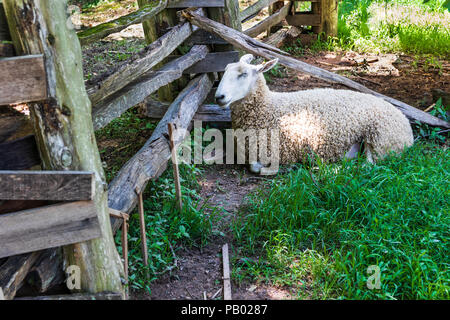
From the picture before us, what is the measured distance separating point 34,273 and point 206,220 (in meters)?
1.55

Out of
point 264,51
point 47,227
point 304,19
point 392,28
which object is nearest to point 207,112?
point 264,51

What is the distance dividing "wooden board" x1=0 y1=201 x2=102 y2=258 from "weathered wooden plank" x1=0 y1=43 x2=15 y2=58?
78cm

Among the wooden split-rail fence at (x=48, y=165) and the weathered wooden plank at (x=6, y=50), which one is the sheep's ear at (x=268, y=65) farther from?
the weathered wooden plank at (x=6, y=50)

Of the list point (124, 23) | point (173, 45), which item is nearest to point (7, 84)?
point (124, 23)

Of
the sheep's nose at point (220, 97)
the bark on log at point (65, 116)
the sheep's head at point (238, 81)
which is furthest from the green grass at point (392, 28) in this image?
the bark on log at point (65, 116)

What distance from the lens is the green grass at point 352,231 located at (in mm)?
2924

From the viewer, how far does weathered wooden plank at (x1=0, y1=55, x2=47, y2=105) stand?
6.87 ft

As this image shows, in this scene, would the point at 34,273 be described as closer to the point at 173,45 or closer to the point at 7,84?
the point at 7,84

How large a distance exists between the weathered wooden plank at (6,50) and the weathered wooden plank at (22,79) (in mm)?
79

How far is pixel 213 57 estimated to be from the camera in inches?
220

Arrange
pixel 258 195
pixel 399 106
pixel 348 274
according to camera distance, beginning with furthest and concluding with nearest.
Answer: pixel 399 106
pixel 258 195
pixel 348 274

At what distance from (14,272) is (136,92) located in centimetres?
209

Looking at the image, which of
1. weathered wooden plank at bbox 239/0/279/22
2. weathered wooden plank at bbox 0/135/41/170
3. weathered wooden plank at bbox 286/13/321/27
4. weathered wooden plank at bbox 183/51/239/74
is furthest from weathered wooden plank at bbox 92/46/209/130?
weathered wooden plank at bbox 286/13/321/27

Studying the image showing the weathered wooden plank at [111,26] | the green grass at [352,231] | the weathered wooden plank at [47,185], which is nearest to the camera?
the weathered wooden plank at [47,185]
